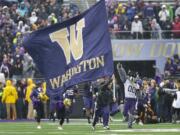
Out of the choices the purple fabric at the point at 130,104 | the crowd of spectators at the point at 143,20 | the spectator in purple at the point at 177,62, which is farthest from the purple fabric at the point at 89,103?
the crowd of spectators at the point at 143,20

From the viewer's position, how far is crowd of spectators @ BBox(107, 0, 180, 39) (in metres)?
41.1

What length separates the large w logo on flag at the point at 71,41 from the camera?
76.3ft

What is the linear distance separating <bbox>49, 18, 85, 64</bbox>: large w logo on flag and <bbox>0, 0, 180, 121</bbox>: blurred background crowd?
1302 cm

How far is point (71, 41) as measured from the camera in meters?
23.2

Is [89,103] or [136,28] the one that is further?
[136,28]

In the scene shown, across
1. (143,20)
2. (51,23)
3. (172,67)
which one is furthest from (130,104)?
(143,20)

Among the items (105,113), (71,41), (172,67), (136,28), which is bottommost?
(105,113)

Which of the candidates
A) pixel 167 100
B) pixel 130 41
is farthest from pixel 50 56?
pixel 130 41

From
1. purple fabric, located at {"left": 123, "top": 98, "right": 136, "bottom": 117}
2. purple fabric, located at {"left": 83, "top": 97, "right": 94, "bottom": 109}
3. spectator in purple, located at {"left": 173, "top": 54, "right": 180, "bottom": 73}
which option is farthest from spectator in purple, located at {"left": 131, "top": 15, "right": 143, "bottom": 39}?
purple fabric, located at {"left": 123, "top": 98, "right": 136, "bottom": 117}

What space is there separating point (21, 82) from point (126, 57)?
583 centimetres

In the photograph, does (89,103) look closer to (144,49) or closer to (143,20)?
(144,49)

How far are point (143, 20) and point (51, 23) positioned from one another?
14.2 ft

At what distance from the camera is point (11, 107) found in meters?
37.4

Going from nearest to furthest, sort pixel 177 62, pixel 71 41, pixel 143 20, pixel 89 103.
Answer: pixel 71 41, pixel 89 103, pixel 177 62, pixel 143 20
